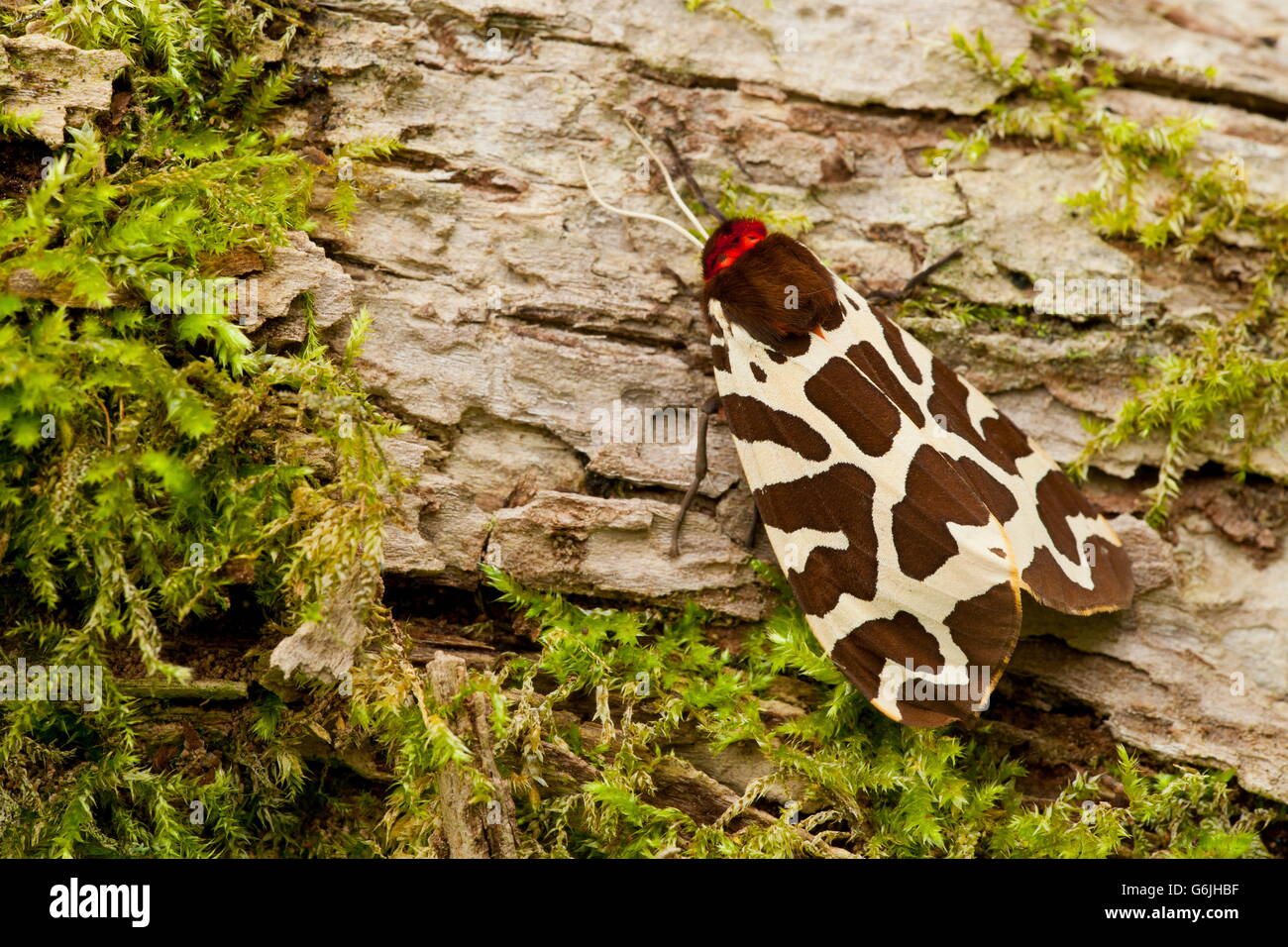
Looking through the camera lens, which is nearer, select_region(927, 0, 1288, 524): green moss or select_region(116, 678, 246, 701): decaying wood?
select_region(116, 678, 246, 701): decaying wood

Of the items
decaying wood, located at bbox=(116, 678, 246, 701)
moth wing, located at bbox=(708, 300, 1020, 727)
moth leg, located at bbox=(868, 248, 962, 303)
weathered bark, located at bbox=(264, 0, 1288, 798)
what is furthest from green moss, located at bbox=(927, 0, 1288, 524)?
decaying wood, located at bbox=(116, 678, 246, 701)

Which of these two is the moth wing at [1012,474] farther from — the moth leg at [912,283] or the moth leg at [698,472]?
the moth leg at [698,472]

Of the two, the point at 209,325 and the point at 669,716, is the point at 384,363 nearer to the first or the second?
the point at 209,325

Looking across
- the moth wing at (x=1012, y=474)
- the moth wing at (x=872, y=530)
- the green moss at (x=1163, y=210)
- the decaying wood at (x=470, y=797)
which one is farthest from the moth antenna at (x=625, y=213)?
the decaying wood at (x=470, y=797)

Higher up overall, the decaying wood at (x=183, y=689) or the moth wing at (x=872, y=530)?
the moth wing at (x=872, y=530)

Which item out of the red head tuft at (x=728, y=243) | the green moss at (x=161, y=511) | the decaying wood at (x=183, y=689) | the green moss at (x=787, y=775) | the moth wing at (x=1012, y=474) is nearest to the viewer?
the green moss at (x=161, y=511)

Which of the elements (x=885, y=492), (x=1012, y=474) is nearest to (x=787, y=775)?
(x=885, y=492)

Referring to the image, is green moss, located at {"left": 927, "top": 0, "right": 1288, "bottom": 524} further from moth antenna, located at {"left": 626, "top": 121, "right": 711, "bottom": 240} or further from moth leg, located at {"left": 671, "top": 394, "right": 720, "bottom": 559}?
moth leg, located at {"left": 671, "top": 394, "right": 720, "bottom": 559}
